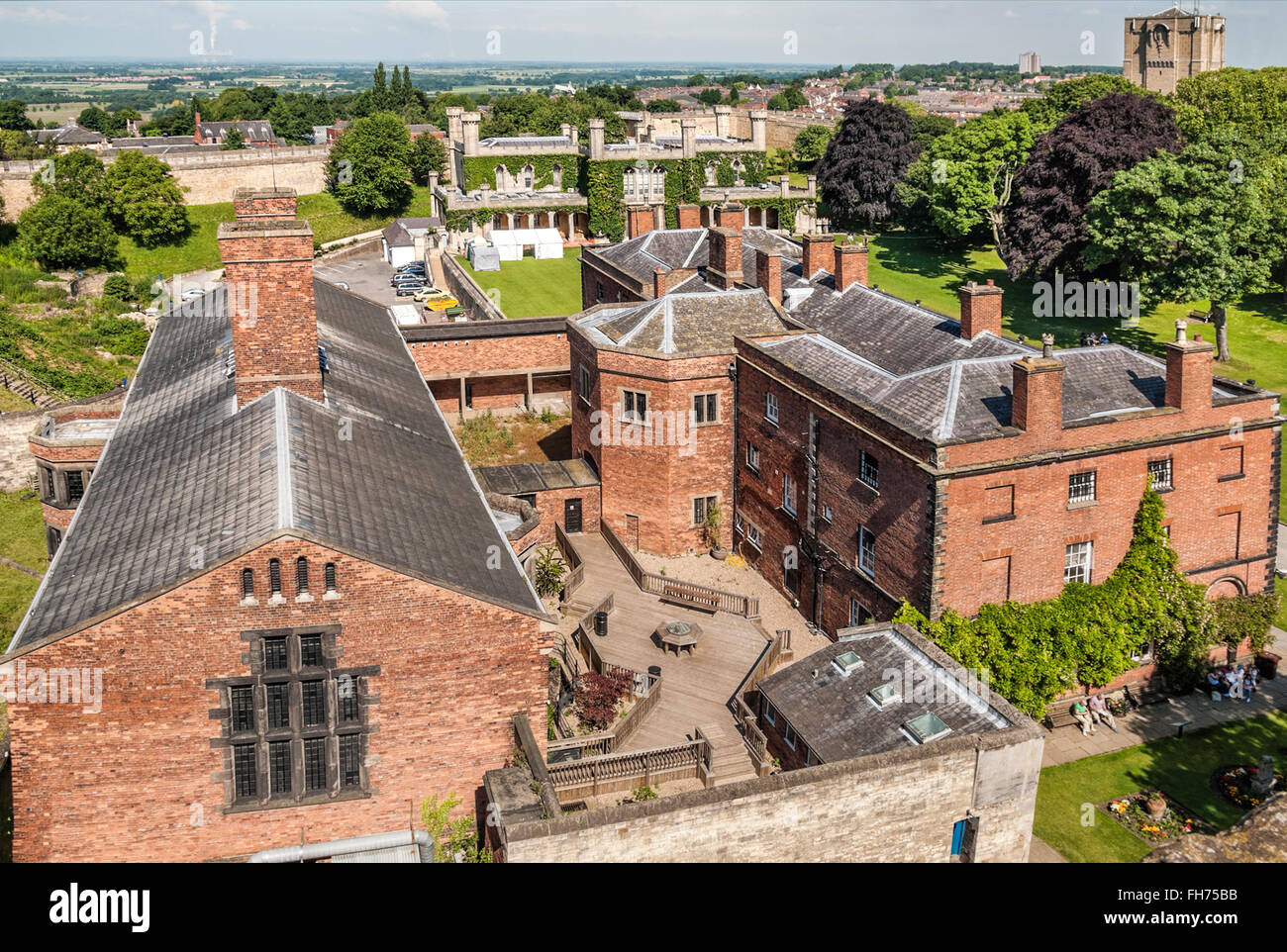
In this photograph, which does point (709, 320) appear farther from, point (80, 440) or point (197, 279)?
point (197, 279)

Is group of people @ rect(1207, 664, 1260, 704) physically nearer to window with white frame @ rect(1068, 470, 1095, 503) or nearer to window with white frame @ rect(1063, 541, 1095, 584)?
window with white frame @ rect(1063, 541, 1095, 584)

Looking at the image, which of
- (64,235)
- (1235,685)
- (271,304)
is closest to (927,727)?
(1235,685)

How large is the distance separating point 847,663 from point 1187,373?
41.4 feet

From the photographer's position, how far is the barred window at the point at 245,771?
21344 mm

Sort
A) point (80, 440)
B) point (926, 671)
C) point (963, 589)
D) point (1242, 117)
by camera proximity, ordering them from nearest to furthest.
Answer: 1. point (926, 671)
2. point (963, 589)
3. point (80, 440)
4. point (1242, 117)

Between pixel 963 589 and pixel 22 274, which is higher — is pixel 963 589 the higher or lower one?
the lower one

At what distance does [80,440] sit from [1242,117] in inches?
3479

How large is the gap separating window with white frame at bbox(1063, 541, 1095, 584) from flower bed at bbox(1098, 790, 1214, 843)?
6.03 metres

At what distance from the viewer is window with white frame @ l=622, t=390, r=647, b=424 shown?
132 feet

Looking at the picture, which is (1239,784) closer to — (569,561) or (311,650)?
(569,561)

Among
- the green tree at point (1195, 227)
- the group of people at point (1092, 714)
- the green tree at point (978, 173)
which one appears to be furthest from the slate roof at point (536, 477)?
the green tree at point (978, 173)

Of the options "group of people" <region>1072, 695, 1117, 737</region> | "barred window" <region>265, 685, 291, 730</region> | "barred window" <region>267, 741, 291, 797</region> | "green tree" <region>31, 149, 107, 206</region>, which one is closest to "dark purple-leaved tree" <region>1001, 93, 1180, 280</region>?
"group of people" <region>1072, 695, 1117, 737</region>

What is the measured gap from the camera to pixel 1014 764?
878 inches
